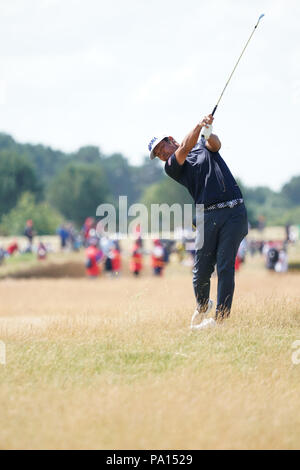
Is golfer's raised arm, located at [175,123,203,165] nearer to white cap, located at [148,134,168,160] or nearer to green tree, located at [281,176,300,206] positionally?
white cap, located at [148,134,168,160]

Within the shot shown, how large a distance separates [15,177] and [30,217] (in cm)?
1345

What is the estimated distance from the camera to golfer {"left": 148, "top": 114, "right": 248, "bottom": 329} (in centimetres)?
732

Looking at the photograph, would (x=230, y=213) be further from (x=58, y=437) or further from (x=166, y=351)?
(x=58, y=437)

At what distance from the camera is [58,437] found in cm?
454

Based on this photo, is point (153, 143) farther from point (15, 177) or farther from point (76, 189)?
point (76, 189)

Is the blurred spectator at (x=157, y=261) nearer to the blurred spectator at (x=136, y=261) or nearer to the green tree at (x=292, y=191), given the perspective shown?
the blurred spectator at (x=136, y=261)

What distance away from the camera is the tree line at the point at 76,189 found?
2995 inches

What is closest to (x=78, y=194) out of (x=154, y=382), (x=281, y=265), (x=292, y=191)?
(x=292, y=191)

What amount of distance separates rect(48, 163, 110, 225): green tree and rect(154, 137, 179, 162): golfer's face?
316 feet

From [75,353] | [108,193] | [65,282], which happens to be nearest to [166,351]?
[75,353]

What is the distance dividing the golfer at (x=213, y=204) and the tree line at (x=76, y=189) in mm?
18979

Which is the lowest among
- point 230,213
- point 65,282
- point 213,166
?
point 65,282

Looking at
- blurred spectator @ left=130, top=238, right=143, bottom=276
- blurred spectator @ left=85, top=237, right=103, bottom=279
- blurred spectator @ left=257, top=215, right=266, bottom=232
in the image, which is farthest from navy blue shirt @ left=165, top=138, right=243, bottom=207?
blurred spectator @ left=257, top=215, right=266, bottom=232
